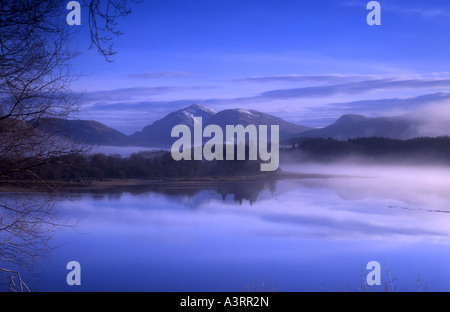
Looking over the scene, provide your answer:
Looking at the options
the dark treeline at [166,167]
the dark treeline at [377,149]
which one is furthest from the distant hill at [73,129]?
the dark treeline at [377,149]

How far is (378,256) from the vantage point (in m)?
5.80

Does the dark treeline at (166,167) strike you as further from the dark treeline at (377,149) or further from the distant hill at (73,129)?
the distant hill at (73,129)

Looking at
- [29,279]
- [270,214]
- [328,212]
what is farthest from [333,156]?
[29,279]

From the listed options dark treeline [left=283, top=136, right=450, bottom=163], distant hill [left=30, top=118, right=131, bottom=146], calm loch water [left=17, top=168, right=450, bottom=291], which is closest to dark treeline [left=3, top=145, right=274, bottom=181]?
calm loch water [left=17, top=168, right=450, bottom=291]

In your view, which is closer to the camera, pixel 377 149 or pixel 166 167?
pixel 377 149

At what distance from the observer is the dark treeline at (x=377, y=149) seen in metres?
9.50

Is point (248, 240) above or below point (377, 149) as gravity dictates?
below

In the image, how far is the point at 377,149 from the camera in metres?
10.4

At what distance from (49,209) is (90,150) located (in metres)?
0.79

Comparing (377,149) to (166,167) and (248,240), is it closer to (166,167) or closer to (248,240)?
(248,240)

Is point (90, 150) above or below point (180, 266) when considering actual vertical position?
above

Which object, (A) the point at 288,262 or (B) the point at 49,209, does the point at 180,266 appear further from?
(B) the point at 49,209

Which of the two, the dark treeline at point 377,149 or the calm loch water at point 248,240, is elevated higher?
the dark treeline at point 377,149

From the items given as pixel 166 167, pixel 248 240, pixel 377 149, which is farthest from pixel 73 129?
pixel 377 149
